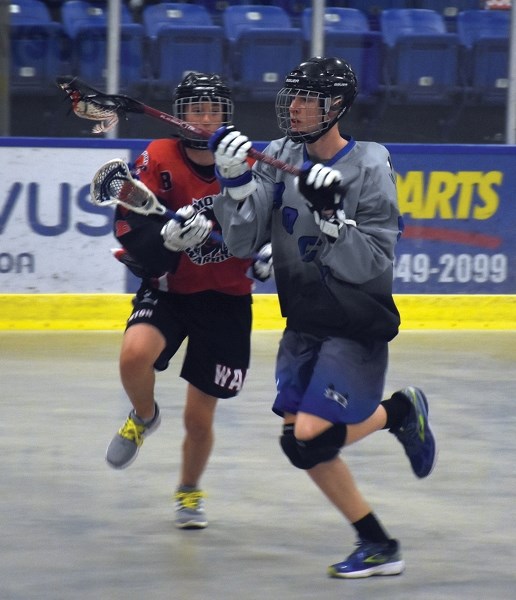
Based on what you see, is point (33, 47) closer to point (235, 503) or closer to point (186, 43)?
point (186, 43)

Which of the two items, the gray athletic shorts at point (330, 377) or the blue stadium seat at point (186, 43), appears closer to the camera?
the gray athletic shorts at point (330, 377)

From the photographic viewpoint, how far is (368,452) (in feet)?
20.4

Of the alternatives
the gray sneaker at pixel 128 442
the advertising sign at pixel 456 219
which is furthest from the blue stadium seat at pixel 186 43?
the gray sneaker at pixel 128 442

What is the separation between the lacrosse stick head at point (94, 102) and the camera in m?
4.67

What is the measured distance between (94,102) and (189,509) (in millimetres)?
1451

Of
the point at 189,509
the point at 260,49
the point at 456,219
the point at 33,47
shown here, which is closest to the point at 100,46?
the point at 33,47

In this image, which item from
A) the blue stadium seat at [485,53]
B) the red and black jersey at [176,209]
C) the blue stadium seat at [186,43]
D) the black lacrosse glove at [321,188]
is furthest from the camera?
the blue stadium seat at [186,43]

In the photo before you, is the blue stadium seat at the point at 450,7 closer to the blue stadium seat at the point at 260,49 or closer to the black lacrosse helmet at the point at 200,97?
the blue stadium seat at the point at 260,49

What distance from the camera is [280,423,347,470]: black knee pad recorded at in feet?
14.0

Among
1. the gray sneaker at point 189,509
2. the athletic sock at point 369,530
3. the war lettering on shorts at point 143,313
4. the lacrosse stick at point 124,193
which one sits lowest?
the gray sneaker at point 189,509

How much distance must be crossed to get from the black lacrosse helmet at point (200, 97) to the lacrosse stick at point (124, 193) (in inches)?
9.1

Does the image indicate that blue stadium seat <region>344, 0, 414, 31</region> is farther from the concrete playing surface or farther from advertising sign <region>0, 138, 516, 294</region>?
the concrete playing surface

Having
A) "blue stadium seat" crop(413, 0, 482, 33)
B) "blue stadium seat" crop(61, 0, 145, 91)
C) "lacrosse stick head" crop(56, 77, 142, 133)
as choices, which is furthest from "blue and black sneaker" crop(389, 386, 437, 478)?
"blue stadium seat" crop(413, 0, 482, 33)

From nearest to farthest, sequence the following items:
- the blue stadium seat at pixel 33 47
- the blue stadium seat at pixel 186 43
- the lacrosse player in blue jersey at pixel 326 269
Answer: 1. the lacrosse player in blue jersey at pixel 326 269
2. the blue stadium seat at pixel 33 47
3. the blue stadium seat at pixel 186 43
